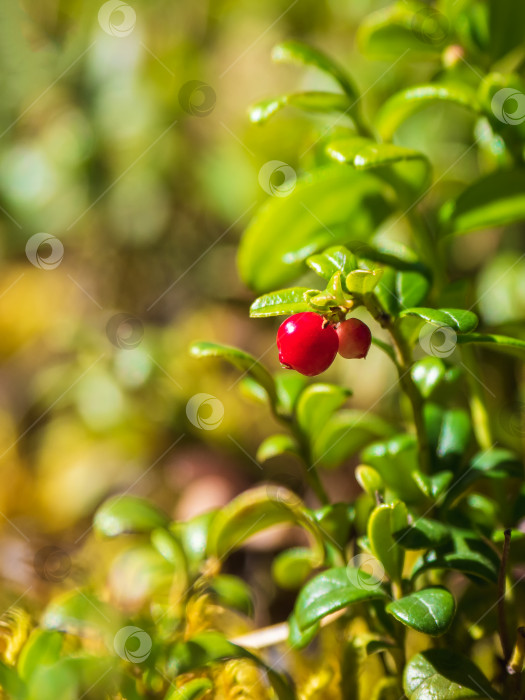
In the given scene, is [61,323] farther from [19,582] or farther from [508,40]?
[508,40]

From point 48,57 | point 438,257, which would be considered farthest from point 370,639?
point 48,57

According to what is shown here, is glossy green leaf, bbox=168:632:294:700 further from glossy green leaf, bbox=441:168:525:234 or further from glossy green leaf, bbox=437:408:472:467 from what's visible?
glossy green leaf, bbox=441:168:525:234

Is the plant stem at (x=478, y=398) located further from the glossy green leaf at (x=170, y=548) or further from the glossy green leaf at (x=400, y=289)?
the glossy green leaf at (x=170, y=548)

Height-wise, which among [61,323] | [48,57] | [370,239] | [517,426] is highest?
[48,57]

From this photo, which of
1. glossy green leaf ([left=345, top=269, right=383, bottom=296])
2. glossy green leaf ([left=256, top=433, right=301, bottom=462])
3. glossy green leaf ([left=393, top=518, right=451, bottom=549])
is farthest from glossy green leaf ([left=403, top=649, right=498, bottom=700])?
glossy green leaf ([left=345, top=269, right=383, bottom=296])

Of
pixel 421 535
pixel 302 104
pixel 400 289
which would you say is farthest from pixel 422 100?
pixel 421 535

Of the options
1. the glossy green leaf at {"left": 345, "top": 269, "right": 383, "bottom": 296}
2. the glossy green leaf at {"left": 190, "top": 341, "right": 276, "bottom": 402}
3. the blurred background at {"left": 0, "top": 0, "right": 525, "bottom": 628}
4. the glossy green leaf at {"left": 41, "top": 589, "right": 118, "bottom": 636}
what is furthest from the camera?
the blurred background at {"left": 0, "top": 0, "right": 525, "bottom": 628}
